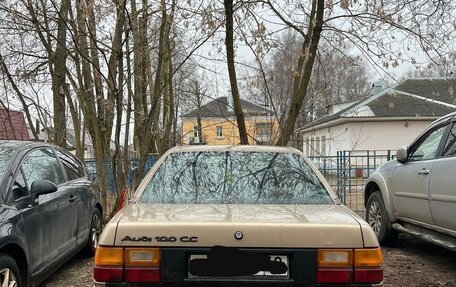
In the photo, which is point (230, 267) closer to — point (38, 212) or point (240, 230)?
point (240, 230)

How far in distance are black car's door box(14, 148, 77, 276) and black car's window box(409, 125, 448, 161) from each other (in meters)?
4.11

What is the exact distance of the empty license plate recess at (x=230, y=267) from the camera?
9.11 ft

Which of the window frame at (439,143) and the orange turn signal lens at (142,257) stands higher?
the window frame at (439,143)

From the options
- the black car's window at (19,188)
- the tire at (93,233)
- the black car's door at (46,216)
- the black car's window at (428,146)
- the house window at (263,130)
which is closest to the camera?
the black car's window at (19,188)

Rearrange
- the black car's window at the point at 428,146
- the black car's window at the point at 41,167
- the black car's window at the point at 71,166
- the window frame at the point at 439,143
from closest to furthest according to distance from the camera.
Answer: the black car's window at the point at 41,167 < the window frame at the point at 439,143 < the black car's window at the point at 428,146 < the black car's window at the point at 71,166

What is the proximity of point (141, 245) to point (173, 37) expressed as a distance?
6.88m

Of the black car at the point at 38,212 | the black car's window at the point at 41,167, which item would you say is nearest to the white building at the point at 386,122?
the black car at the point at 38,212

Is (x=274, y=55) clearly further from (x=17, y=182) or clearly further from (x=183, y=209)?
(x=183, y=209)

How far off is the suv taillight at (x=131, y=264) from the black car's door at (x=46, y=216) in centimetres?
166

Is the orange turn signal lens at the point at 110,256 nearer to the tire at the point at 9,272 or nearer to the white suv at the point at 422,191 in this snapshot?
the tire at the point at 9,272

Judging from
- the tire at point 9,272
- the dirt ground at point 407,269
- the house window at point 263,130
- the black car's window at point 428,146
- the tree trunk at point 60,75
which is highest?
the tree trunk at point 60,75

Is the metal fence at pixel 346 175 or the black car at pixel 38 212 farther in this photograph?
the metal fence at pixel 346 175

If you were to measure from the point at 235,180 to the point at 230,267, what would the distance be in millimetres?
1070

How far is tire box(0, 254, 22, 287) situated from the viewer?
3.69 metres
